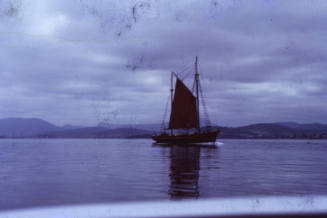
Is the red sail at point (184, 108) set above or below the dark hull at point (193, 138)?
above

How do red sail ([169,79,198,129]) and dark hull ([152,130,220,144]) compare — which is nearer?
red sail ([169,79,198,129])

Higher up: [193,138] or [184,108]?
[184,108]

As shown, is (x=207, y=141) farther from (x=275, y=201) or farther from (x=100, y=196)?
(x=275, y=201)

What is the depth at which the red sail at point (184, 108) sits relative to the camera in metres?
69.9

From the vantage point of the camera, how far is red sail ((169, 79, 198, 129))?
6988 cm

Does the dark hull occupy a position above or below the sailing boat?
below

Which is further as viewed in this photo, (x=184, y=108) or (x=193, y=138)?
(x=193, y=138)

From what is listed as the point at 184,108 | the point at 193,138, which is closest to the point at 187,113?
the point at 184,108

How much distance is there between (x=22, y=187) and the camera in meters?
13.1

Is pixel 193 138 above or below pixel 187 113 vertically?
below

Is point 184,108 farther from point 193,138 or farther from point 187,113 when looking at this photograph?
point 193,138

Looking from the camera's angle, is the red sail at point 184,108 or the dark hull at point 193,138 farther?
the dark hull at point 193,138

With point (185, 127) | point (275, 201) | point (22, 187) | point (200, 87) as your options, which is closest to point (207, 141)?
point (185, 127)

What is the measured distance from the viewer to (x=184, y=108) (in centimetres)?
7062
